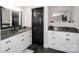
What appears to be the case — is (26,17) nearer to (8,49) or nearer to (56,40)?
(8,49)

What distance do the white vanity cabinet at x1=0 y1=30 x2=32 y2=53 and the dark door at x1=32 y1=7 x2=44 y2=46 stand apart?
72 mm

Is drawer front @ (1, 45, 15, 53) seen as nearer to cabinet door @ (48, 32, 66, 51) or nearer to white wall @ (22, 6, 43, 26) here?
white wall @ (22, 6, 43, 26)

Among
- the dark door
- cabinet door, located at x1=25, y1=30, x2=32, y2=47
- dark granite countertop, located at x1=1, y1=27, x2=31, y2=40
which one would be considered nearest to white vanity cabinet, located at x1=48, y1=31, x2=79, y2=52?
the dark door

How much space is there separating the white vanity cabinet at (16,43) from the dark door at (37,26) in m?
0.07

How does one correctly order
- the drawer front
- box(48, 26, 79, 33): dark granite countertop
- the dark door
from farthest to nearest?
box(48, 26, 79, 33): dark granite countertop → the dark door → the drawer front

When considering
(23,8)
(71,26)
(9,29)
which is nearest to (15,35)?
(9,29)

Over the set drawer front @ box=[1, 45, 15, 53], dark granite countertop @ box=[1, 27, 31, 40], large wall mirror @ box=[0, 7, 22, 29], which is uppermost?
large wall mirror @ box=[0, 7, 22, 29]

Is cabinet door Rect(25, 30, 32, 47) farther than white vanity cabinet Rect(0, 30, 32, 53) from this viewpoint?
Yes

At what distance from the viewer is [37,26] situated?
1004 millimetres

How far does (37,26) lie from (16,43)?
→ 0.37 m

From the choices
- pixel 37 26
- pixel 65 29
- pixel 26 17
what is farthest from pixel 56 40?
pixel 26 17

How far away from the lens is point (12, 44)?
36.7 inches

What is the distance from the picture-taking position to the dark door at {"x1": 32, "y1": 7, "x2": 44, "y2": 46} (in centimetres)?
95
